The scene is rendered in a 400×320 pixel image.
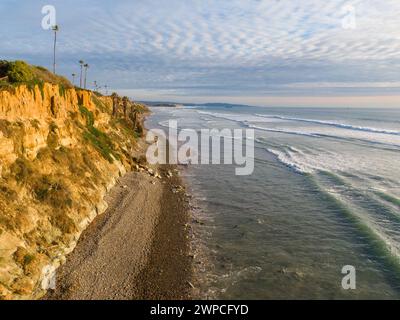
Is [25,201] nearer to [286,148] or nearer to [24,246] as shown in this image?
[24,246]

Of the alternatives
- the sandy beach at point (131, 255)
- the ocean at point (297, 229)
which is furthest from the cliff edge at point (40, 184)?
the ocean at point (297, 229)

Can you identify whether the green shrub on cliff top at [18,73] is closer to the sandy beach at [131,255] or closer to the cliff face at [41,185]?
the cliff face at [41,185]

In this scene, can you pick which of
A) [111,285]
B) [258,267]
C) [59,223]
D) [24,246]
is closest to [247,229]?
[258,267]

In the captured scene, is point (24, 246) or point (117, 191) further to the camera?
point (117, 191)

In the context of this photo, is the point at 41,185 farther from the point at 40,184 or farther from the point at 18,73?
the point at 18,73

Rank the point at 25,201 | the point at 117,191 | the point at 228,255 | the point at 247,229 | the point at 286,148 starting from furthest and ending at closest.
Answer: the point at 286,148, the point at 117,191, the point at 247,229, the point at 228,255, the point at 25,201

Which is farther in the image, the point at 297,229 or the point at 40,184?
the point at 297,229

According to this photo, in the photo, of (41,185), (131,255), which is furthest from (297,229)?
(41,185)

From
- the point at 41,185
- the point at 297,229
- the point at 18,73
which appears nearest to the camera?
the point at 41,185
